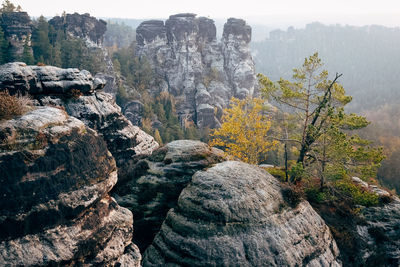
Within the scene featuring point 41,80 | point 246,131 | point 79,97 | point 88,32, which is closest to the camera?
point 41,80

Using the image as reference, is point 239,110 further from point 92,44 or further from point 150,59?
point 150,59

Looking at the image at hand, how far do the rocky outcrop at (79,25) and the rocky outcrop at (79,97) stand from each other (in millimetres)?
71160

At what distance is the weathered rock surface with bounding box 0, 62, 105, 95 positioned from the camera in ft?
53.9

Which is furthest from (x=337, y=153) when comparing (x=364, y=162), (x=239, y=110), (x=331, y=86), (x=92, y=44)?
(x=92, y=44)

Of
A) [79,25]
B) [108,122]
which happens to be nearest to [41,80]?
[108,122]

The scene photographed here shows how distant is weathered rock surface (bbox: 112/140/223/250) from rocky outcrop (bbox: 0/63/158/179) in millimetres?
2172

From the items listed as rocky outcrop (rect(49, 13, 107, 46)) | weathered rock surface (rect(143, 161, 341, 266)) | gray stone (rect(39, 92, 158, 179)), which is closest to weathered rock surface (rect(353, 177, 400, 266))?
weathered rock surface (rect(143, 161, 341, 266))

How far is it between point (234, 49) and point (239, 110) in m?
92.9

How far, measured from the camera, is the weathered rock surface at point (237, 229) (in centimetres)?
1341

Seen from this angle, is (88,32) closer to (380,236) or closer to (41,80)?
(41,80)

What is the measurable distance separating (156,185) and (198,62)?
90.4 meters

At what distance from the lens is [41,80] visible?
1852cm

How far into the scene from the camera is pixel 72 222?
1029 centimetres

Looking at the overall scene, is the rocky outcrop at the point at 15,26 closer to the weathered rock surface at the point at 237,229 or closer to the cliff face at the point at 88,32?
the cliff face at the point at 88,32
